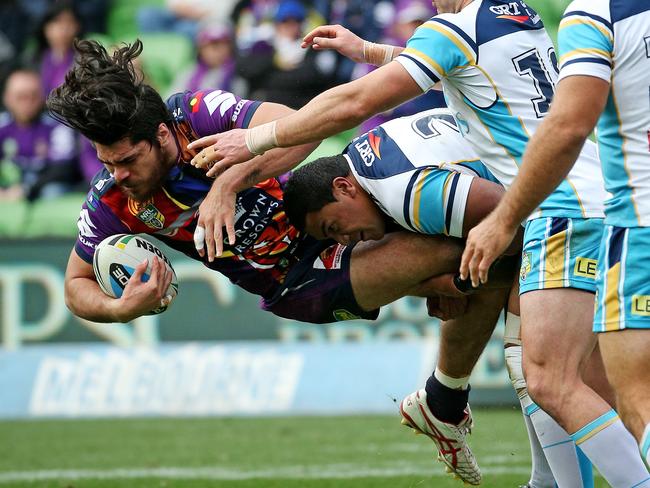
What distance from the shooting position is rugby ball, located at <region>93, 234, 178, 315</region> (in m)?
5.63

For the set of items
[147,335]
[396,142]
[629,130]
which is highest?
[629,130]

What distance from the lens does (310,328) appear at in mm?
11469

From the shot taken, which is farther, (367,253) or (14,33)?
(14,33)

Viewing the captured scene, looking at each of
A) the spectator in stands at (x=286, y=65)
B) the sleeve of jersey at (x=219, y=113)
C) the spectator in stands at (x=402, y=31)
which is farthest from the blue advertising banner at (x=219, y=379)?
the sleeve of jersey at (x=219, y=113)

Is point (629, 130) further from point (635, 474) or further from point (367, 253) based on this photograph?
point (367, 253)

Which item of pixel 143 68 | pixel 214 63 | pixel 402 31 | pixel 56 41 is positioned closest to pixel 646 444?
pixel 402 31

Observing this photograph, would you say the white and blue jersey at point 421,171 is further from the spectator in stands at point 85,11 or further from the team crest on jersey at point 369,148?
the spectator in stands at point 85,11

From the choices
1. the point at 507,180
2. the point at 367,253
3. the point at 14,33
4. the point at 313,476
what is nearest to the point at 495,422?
the point at 313,476

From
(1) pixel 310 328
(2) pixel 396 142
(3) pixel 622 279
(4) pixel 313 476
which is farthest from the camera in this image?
(1) pixel 310 328

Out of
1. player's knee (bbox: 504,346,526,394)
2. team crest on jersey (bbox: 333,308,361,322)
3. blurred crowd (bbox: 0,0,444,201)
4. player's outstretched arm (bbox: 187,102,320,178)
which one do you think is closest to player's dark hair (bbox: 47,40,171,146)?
player's outstretched arm (bbox: 187,102,320,178)

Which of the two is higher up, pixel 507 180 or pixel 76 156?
pixel 507 180

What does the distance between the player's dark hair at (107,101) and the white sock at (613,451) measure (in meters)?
2.58

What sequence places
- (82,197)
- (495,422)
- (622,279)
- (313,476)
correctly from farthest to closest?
(82,197) → (495,422) → (313,476) → (622,279)

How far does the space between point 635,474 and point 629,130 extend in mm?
1463
